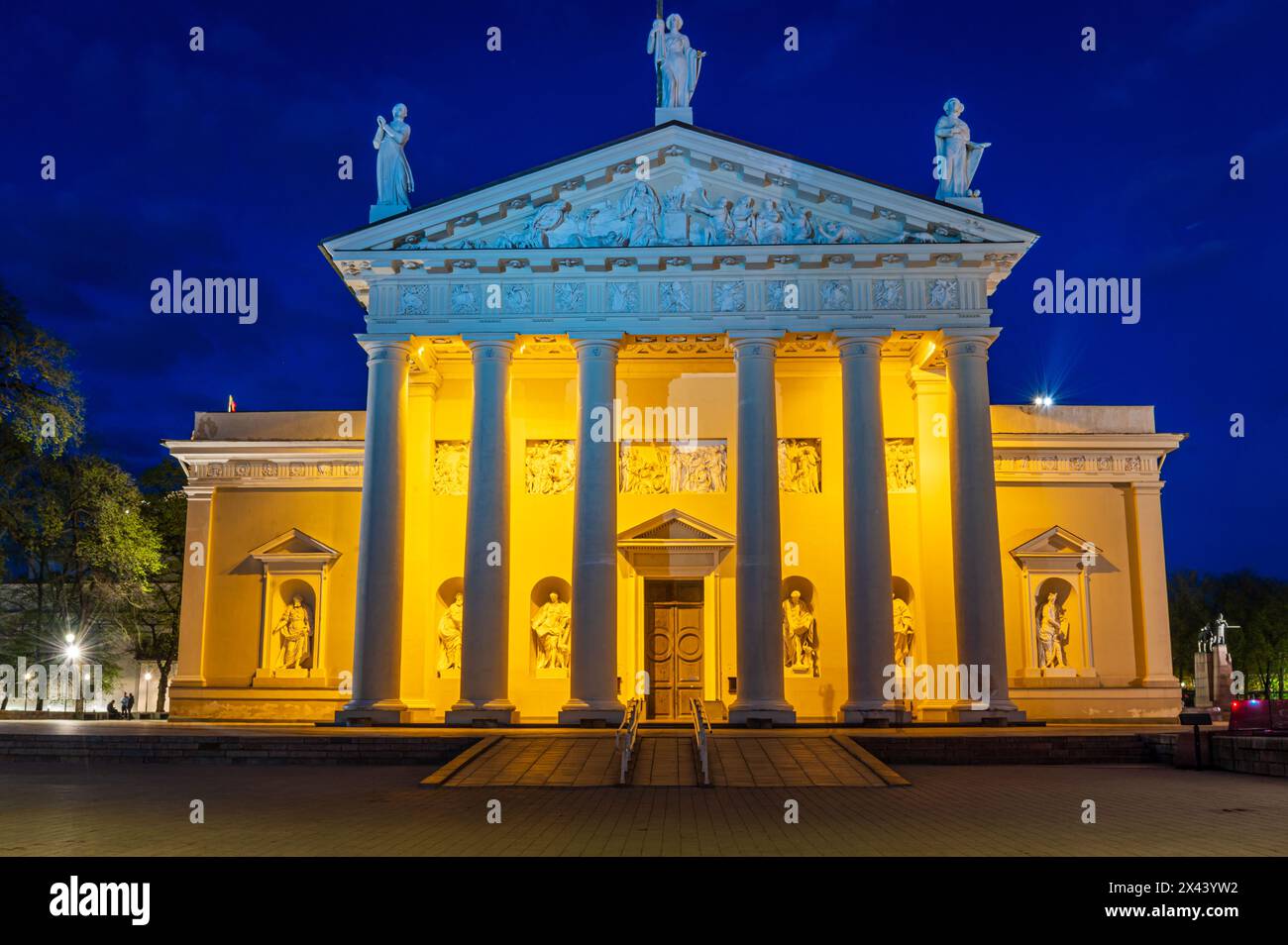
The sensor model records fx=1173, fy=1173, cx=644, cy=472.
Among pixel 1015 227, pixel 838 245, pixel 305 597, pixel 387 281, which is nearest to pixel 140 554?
pixel 305 597

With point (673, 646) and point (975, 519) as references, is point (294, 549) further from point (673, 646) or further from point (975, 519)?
point (975, 519)

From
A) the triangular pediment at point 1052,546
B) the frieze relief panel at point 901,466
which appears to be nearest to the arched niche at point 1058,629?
the triangular pediment at point 1052,546

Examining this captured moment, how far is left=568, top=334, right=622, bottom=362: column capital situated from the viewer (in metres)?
27.6

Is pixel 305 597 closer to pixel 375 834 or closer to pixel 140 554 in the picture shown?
pixel 140 554

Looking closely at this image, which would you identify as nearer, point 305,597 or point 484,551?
point 484,551

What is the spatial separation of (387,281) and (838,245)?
10.7 meters

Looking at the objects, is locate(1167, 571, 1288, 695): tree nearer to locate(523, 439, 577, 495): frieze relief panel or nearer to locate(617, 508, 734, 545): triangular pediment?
locate(617, 508, 734, 545): triangular pediment

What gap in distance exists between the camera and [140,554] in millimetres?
39594

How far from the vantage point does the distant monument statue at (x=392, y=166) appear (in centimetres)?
2902

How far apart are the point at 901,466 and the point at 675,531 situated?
6250 mm

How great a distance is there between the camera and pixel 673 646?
30.6m

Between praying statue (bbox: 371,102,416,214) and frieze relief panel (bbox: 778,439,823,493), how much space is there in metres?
11.6

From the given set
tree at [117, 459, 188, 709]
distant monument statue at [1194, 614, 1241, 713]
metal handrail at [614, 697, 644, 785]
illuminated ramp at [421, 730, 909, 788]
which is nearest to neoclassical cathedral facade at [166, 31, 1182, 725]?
distant monument statue at [1194, 614, 1241, 713]

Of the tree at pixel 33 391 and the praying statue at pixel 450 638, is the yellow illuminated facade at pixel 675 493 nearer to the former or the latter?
the praying statue at pixel 450 638
